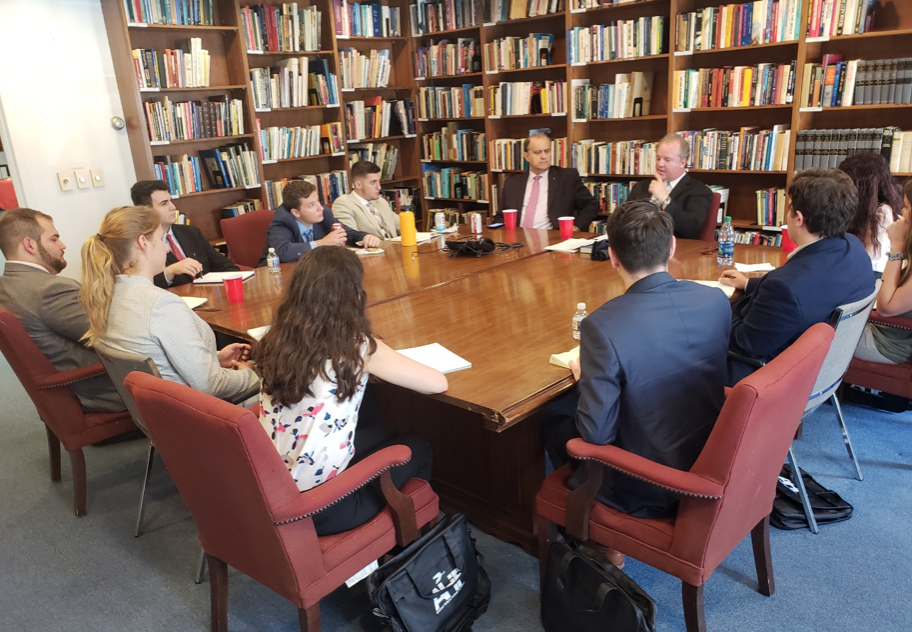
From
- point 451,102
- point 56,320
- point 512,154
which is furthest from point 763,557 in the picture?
point 451,102

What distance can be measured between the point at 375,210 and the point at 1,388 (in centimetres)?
254

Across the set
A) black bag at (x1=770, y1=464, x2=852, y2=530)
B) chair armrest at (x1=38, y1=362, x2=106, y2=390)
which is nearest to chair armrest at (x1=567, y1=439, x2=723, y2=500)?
black bag at (x1=770, y1=464, x2=852, y2=530)

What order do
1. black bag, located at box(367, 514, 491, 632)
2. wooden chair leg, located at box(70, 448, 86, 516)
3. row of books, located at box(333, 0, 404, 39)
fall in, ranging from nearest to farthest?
1. black bag, located at box(367, 514, 491, 632)
2. wooden chair leg, located at box(70, 448, 86, 516)
3. row of books, located at box(333, 0, 404, 39)


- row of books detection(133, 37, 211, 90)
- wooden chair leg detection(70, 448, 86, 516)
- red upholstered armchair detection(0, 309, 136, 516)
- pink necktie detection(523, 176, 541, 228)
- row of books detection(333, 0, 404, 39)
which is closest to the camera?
red upholstered armchair detection(0, 309, 136, 516)

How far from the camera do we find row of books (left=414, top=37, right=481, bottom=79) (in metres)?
5.39

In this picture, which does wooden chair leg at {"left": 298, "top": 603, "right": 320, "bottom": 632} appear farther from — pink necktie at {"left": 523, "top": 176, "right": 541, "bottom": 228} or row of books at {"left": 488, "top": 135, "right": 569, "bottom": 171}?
row of books at {"left": 488, "top": 135, "right": 569, "bottom": 171}

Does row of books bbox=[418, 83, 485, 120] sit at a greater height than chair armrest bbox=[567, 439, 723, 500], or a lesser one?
greater

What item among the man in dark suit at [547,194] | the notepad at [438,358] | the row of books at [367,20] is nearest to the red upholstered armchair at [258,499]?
the notepad at [438,358]

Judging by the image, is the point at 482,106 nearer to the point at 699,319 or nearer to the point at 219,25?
the point at 219,25

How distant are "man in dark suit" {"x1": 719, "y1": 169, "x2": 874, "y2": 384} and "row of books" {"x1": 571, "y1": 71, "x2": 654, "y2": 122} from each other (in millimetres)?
2598

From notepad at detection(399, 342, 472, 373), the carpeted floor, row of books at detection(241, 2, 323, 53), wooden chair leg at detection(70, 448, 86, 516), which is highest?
row of books at detection(241, 2, 323, 53)

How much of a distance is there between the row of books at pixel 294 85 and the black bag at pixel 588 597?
4.12 meters

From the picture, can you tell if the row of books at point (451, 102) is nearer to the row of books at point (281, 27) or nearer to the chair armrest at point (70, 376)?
the row of books at point (281, 27)

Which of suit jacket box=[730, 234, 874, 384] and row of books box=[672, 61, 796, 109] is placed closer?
suit jacket box=[730, 234, 874, 384]
